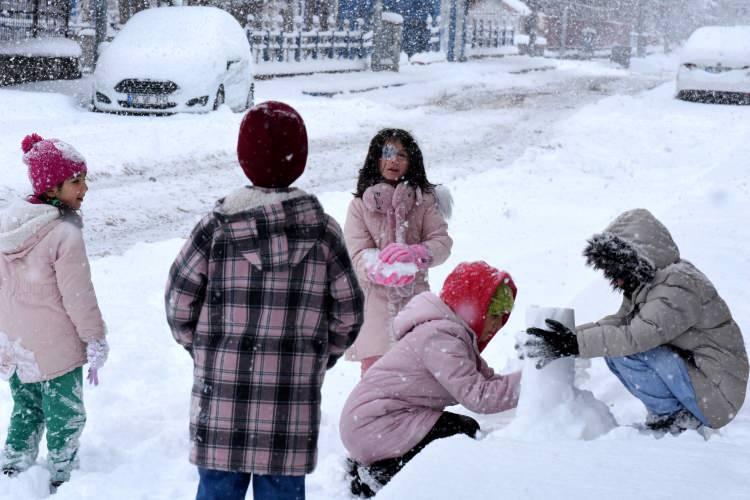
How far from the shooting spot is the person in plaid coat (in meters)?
2.37

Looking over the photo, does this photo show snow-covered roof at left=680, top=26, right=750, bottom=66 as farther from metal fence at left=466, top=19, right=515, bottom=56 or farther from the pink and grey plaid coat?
the pink and grey plaid coat

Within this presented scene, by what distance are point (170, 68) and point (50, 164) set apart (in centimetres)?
1100

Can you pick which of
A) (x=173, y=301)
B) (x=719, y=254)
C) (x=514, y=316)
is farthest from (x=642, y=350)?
(x=719, y=254)

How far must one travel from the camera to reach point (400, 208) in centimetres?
398

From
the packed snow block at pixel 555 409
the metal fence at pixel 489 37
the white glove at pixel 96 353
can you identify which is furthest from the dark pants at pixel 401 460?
the metal fence at pixel 489 37

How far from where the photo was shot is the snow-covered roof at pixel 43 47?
54.9ft

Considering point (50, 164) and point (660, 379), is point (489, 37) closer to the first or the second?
point (660, 379)

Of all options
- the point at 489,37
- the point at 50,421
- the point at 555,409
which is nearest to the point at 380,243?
the point at 555,409

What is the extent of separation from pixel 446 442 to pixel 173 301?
0.91m

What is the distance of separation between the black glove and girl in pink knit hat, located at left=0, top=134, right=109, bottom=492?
5.19ft

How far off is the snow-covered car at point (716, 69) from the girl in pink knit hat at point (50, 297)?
63.8ft

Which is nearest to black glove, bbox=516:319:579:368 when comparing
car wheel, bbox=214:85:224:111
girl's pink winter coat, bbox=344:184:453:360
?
girl's pink winter coat, bbox=344:184:453:360

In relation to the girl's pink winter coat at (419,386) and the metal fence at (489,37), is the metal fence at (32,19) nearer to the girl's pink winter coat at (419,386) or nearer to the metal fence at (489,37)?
the girl's pink winter coat at (419,386)

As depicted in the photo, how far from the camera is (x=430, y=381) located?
3184mm
